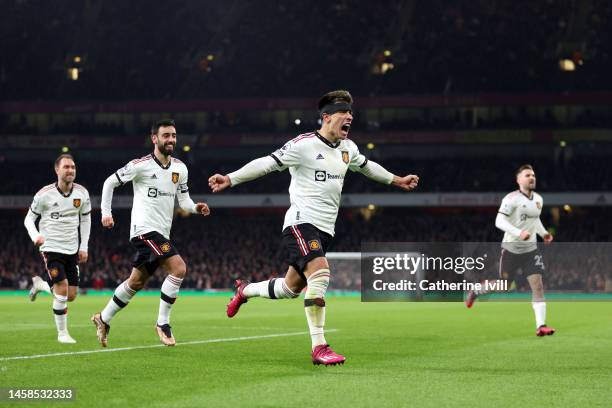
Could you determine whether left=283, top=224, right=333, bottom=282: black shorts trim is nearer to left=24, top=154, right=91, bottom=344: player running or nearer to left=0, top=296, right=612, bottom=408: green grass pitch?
left=0, top=296, right=612, bottom=408: green grass pitch

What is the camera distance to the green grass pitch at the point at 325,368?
7.34 m

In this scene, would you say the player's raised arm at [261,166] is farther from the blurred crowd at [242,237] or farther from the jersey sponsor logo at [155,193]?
the blurred crowd at [242,237]

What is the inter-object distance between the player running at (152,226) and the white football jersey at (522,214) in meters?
5.74

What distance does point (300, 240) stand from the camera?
1008 centimetres

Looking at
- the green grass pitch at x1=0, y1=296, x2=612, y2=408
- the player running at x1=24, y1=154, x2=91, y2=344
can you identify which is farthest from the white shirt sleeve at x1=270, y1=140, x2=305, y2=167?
the player running at x1=24, y1=154, x2=91, y2=344

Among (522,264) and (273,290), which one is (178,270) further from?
(522,264)

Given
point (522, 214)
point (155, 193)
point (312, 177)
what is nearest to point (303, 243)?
point (312, 177)

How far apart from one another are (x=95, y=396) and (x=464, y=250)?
1190 inches

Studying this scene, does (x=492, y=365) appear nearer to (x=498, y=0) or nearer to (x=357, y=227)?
(x=357, y=227)

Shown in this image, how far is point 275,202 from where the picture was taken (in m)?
55.2

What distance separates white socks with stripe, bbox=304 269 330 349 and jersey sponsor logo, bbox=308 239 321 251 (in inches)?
9.2

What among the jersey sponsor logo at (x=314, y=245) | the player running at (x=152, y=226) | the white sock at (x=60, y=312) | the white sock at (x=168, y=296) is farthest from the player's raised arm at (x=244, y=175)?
the white sock at (x=60, y=312)

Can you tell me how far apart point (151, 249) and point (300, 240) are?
2.61 metres

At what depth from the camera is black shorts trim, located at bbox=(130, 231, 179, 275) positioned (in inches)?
471
